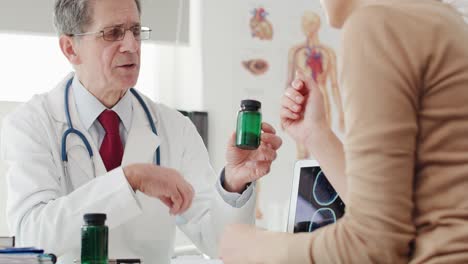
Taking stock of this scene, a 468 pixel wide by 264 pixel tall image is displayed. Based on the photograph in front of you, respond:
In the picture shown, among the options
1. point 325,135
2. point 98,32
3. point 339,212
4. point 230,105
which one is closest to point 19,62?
point 230,105

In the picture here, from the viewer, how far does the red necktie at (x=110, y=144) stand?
6.88ft

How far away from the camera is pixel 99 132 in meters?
2.13

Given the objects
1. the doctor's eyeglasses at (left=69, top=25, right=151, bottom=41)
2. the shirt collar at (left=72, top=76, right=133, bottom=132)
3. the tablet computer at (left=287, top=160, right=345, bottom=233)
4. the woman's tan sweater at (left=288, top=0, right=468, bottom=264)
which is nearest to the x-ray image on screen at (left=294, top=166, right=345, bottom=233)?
the tablet computer at (left=287, top=160, right=345, bottom=233)

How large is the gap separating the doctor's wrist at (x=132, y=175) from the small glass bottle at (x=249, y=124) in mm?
311

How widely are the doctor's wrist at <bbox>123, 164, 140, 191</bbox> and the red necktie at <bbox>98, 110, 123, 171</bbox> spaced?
32 centimetres

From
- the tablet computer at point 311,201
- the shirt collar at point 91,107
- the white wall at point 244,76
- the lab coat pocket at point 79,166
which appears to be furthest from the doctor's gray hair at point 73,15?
the white wall at point 244,76

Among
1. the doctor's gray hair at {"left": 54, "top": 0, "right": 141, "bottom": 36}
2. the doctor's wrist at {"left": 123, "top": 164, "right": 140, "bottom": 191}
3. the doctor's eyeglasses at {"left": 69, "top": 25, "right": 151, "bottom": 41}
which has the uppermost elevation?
the doctor's gray hair at {"left": 54, "top": 0, "right": 141, "bottom": 36}

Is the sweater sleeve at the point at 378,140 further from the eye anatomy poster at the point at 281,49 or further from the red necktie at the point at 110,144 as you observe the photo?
the eye anatomy poster at the point at 281,49

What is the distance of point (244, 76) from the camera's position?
360cm

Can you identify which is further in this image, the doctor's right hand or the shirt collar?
the shirt collar

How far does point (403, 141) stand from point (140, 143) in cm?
135

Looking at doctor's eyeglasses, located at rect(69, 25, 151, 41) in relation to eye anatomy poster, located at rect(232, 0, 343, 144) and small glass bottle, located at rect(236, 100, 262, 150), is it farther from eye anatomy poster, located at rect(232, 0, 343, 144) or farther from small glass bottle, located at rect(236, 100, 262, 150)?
eye anatomy poster, located at rect(232, 0, 343, 144)

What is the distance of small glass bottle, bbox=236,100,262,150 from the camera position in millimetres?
1531

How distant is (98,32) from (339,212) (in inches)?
35.7
